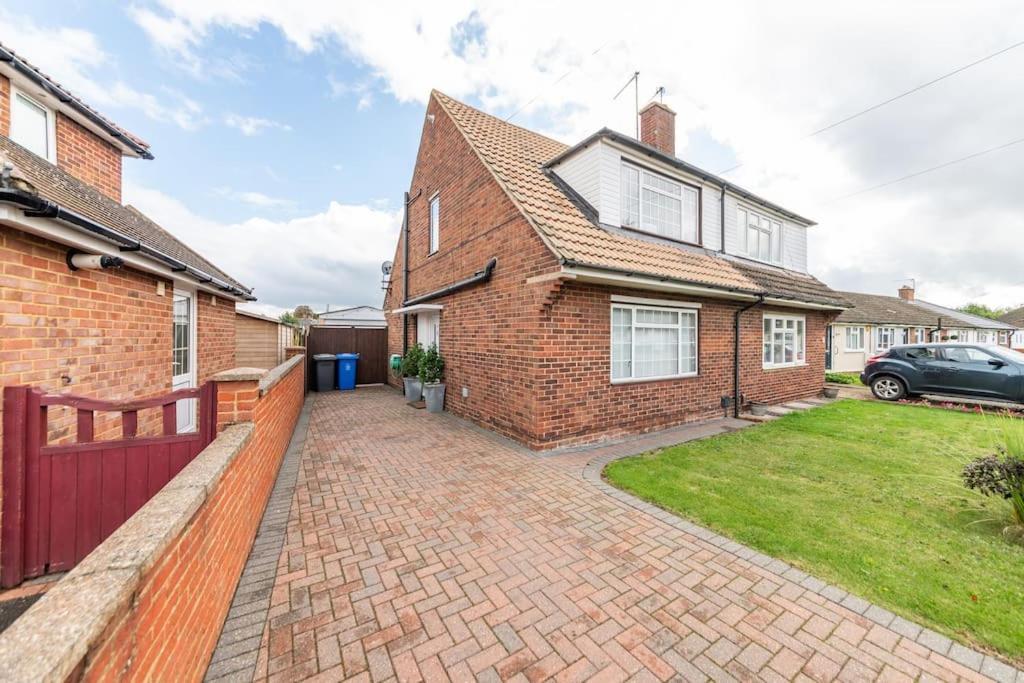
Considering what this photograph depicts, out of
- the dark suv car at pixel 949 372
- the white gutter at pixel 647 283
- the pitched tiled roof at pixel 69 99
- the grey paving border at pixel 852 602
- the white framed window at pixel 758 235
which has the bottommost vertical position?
the grey paving border at pixel 852 602

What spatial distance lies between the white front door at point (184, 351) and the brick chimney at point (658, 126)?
11.0 metres

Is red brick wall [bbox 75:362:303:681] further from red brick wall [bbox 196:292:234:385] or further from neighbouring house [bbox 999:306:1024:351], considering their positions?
neighbouring house [bbox 999:306:1024:351]

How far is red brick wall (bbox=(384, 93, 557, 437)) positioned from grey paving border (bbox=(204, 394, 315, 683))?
11.9 feet

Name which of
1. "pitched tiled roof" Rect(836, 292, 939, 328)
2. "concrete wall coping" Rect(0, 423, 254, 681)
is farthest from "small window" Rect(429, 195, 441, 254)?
"pitched tiled roof" Rect(836, 292, 939, 328)

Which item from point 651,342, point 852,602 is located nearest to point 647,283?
point 651,342

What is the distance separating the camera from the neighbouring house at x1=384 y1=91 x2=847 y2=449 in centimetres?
628

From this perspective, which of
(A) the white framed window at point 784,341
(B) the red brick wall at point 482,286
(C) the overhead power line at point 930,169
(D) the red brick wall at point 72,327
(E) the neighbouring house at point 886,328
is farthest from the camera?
(E) the neighbouring house at point 886,328

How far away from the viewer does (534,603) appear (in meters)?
2.68

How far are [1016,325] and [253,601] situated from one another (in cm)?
7081

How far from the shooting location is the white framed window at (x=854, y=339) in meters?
21.0

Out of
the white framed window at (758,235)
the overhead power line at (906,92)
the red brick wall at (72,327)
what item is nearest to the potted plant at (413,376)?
the red brick wall at (72,327)

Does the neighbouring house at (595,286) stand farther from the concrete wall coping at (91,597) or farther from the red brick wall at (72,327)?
the red brick wall at (72,327)

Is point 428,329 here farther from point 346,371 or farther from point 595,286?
Result: point 595,286

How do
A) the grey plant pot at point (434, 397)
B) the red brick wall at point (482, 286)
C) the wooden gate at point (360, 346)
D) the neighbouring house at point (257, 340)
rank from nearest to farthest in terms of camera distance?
the red brick wall at point (482, 286), the grey plant pot at point (434, 397), the neighbouring house at point (257, 340), the wooden gate at point (360, 346)
